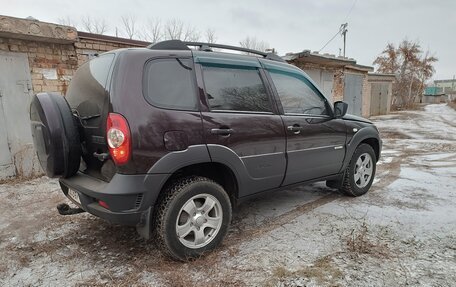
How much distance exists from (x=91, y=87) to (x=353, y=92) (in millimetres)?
16607

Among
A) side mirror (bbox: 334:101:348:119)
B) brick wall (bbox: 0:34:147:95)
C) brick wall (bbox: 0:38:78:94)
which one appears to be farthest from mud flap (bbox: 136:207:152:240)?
brick wall (bbox: 0:38:78:94)

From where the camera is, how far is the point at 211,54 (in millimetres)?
2740

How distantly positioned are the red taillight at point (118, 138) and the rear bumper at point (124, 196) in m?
0.14

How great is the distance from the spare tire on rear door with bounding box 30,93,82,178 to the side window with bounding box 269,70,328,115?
203cm

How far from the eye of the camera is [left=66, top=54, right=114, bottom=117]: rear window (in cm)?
234

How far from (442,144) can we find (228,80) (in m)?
9.19

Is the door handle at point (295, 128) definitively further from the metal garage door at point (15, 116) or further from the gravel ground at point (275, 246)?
the metal garage door at point (15, 116)

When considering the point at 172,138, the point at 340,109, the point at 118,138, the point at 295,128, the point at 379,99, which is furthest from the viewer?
the point at 379,99

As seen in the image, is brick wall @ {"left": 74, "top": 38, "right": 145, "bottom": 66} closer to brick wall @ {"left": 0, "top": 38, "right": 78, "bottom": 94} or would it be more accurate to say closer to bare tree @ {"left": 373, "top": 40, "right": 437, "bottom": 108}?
brick wall @ {"left": 0, "top": 38, "right": 78, "bottom": 94}

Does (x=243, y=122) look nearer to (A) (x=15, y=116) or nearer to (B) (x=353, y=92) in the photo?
(A) (x=15, y=116)

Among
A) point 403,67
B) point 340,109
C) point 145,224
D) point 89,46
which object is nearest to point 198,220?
point 145,224

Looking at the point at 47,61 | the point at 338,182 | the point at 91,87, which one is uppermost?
the point at 47,61

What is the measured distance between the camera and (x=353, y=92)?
656 inches

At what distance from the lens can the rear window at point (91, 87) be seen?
7.66 feet
